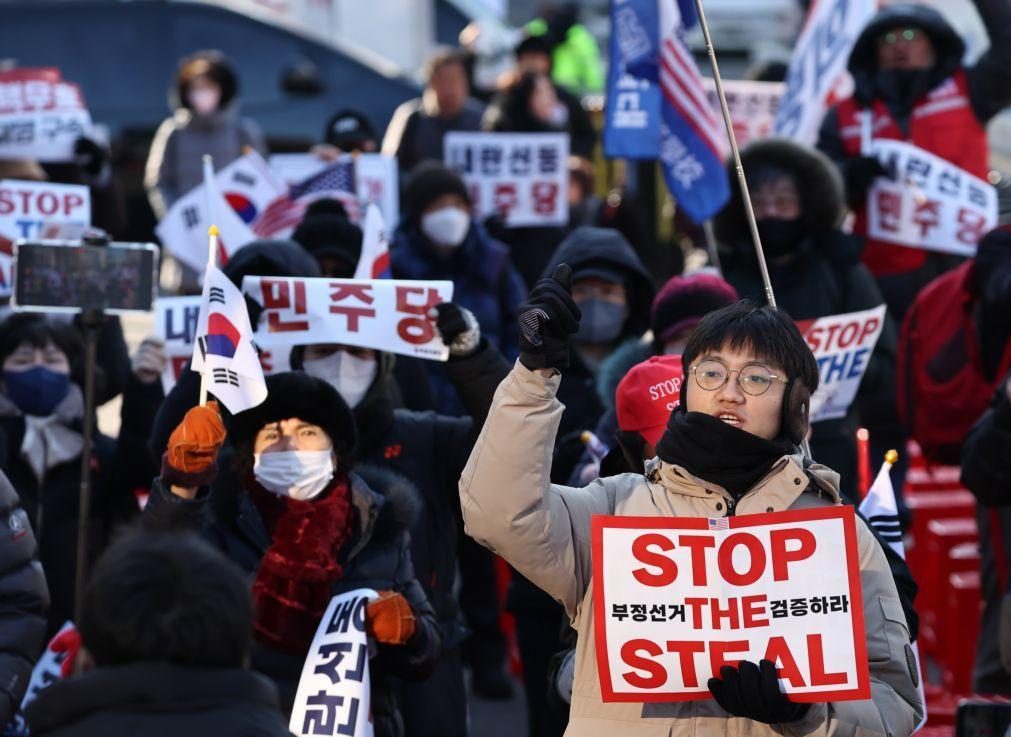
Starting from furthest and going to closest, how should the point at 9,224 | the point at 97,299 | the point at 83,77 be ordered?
the point at 83,77
the point at 9,224
the point at 97,299

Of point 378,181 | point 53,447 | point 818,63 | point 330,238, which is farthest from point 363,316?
point 818,63

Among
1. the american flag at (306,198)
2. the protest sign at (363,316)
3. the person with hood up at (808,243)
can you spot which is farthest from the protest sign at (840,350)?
the american flag at (306,198)

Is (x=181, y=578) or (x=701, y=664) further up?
(x=181, y=578)

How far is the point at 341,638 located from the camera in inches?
202

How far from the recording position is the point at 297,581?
530 cm

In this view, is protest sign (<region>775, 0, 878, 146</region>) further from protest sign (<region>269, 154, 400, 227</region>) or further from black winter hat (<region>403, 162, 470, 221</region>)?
black winter hat (<region>403, 162, 470, 221</region>)

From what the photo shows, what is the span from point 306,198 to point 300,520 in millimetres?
4065

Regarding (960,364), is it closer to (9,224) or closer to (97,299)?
(97,299)

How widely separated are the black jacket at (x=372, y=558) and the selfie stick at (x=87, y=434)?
107cm

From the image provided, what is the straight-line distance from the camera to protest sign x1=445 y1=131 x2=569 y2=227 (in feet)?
36.0

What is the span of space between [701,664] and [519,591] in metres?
2.49

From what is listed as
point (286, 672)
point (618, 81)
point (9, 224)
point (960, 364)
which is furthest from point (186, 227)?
point (286, 672)

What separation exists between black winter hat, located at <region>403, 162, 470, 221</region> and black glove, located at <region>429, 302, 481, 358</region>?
2.93 meters

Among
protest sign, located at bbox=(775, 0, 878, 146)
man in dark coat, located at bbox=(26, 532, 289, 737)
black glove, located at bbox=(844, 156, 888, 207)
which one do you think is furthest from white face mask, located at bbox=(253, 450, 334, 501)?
protest sign, located at bbox=(775, 0, 878, 146)
